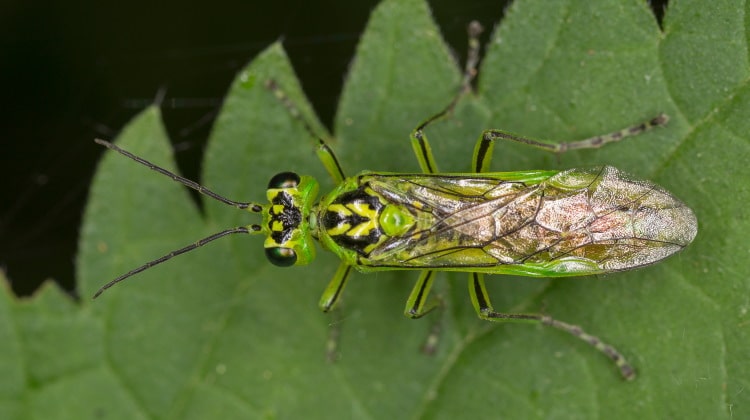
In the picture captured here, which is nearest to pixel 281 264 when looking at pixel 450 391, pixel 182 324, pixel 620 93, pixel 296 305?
pixel 296 305

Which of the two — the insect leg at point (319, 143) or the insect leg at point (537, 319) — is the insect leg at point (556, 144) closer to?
the insect leg at point (537, 319)

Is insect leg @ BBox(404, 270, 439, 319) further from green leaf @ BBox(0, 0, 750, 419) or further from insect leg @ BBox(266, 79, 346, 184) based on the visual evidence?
insect leg @ BBox(266, 79, 346, 184)

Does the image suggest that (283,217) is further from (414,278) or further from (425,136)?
(425,136)

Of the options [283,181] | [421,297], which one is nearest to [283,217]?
[283,181]

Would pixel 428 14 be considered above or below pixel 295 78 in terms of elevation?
above

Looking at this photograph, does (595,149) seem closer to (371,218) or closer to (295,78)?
(371,218)

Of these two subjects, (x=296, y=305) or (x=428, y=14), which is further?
(x=296, y=305)

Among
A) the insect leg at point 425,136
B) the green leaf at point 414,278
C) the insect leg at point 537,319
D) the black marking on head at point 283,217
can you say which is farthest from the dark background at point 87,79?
the insect leg at point 537,319
